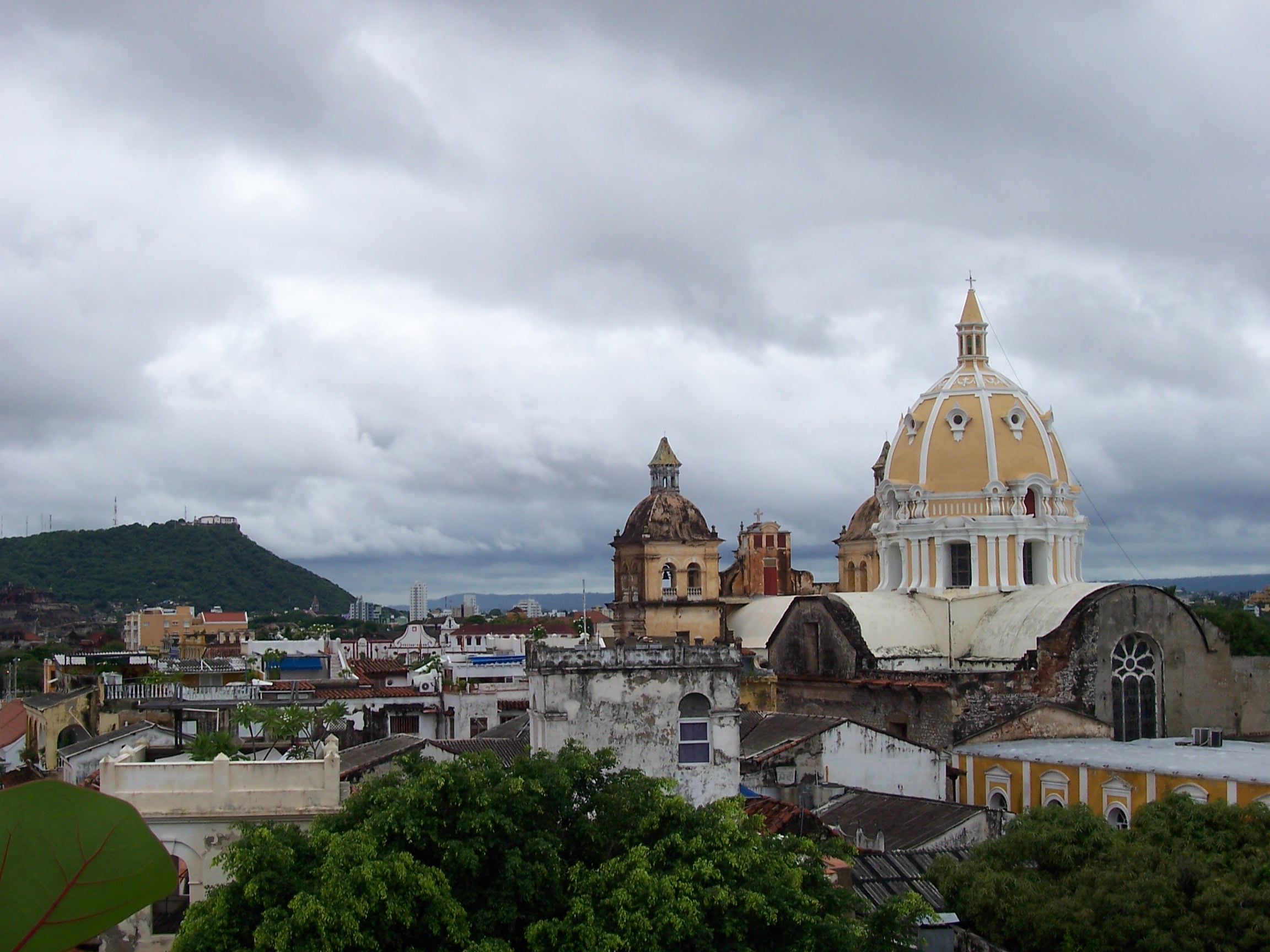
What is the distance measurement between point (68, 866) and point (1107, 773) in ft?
127

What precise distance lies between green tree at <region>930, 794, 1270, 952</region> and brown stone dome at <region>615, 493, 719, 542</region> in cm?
4350

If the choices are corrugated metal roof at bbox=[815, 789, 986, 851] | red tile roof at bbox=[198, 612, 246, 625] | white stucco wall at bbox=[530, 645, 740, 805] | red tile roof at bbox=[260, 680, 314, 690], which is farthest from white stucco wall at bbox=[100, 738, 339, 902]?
red tile roof at bbox=[198, 612, 246, 625]

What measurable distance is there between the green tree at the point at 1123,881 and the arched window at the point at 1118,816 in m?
11.0

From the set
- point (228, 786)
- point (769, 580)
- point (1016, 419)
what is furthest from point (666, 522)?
point (228, 786)

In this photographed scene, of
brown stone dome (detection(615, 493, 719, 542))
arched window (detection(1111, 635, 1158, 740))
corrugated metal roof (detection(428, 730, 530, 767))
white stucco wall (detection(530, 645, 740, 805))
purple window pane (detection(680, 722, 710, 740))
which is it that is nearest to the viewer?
white stucco wall (detection(530, 645, 740, 805))

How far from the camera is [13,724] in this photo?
2221 inches

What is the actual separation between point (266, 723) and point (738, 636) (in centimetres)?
3434

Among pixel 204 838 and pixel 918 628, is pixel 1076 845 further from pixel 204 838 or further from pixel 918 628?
pixel 918 628

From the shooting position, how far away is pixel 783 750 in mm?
37688

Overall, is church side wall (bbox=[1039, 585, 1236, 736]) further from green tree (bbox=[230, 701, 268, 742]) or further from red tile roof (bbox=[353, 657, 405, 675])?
red tile roof (bbox=[353, 657, 405, 675])

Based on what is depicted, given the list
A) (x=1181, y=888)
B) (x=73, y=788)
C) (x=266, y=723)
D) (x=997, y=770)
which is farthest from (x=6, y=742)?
(x=73, y=788)

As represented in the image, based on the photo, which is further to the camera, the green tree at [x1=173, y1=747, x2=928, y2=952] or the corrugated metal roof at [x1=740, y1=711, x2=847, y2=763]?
the corrugated metal roof at [x1=740, y1=711, x2=847, y2=763]

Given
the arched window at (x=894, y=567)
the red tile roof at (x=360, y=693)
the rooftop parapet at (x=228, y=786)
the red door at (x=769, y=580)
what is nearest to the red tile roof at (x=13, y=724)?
the red tile roof at (x=360, y=693)

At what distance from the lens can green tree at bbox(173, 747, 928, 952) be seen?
18016 mm
